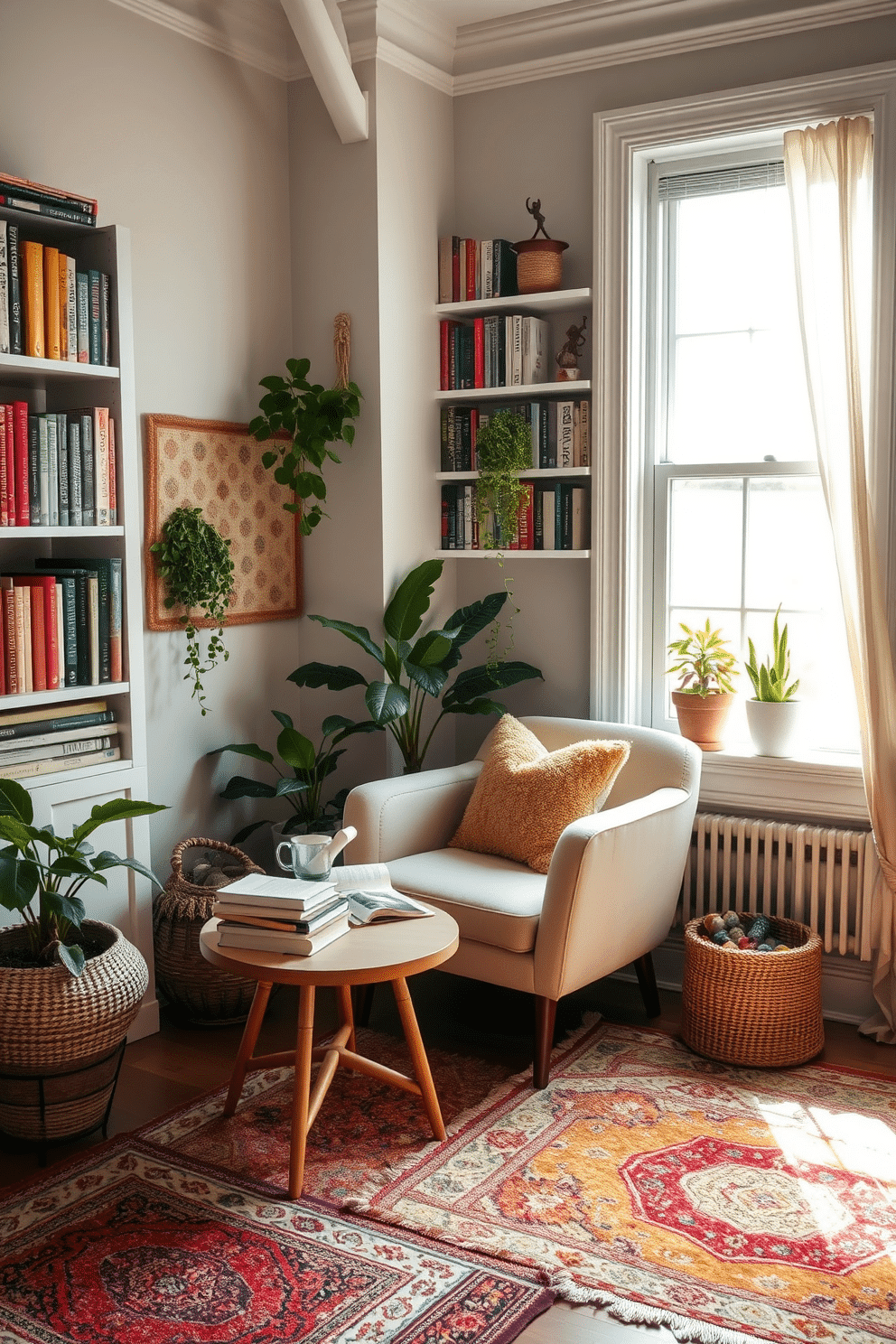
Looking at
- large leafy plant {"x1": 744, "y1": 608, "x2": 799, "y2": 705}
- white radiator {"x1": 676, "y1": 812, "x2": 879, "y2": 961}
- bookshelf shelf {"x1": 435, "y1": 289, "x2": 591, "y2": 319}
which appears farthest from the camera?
bookshelf shelf {"x1": 435, "y1": 289, "x2": 591, "y2": 319}

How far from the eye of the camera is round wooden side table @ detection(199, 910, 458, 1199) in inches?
95.9

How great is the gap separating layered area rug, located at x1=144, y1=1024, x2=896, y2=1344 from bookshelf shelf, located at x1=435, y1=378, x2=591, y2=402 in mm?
1930

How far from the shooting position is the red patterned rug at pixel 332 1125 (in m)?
2.60

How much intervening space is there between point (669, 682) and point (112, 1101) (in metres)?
2.01

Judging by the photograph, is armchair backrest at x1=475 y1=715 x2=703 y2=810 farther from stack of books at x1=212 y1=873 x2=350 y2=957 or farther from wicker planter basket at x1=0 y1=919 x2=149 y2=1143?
wicker planter basket at x1=0 y1=919 x2=149 y2=1143

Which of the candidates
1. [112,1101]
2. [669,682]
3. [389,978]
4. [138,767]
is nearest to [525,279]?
[669,682]

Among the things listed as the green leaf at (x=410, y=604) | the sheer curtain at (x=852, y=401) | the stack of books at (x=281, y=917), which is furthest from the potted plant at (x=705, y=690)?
the stack of books at (x=281, y=917)

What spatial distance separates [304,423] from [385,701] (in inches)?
35.2

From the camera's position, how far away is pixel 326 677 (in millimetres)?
3771

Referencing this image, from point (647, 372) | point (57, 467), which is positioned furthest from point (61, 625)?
point (647, 372)

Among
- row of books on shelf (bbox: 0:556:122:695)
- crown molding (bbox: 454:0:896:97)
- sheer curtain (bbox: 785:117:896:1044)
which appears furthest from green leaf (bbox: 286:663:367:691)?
crown molding (bbox: 454:0:896:97)

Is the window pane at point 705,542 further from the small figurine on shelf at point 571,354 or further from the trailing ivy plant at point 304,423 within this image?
the trailing ivy plant at point 304,423

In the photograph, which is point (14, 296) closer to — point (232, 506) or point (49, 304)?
point (49, 304)

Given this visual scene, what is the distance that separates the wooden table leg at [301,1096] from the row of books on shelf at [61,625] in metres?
1.02
